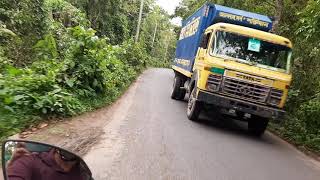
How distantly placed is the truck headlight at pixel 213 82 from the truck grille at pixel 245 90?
0.44ft

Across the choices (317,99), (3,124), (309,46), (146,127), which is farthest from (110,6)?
(3,124)

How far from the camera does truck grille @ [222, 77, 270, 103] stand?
10.2 metres

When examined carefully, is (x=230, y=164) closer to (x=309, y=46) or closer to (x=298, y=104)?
(x=298, y=104)

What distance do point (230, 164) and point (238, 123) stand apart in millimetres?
5709

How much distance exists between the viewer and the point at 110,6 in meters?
29.2

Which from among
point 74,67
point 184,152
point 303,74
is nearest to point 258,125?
point 184,152

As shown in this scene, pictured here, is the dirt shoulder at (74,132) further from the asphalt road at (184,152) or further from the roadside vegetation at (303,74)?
the roadside vegetation at (303,74)

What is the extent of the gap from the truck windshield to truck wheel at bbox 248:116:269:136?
1.27 m

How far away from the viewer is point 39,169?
1.70 meters

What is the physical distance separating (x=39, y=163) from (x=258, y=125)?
32.4 feet

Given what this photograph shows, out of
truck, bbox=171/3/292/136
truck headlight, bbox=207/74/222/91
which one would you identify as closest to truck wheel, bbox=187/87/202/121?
truck, bbox=171/3/292/136

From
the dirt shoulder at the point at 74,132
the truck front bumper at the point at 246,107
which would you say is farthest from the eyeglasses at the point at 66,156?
the truck front bumper at the point at 246,107

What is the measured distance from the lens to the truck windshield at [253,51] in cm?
1083

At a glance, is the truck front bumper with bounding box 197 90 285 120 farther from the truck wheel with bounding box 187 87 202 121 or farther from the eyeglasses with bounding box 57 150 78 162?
the eyeglasses with bounding box 57 150 78 162
